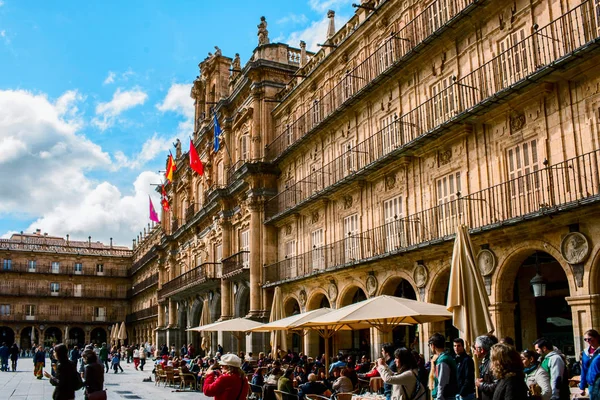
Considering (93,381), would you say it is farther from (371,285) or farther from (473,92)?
(371,285)

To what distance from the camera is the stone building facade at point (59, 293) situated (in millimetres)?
63781

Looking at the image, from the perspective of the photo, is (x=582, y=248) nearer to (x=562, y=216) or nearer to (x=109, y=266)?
(x=562, y=216)

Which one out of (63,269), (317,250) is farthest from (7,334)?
(317,250)

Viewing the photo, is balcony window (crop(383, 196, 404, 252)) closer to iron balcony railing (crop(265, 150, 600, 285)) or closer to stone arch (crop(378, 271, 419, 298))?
iron balcony railing (crop(265, 150, 600, 285))

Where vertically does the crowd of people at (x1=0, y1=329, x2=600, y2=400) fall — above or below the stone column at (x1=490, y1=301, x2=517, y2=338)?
below

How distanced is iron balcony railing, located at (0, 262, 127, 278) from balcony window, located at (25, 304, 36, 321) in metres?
3.36

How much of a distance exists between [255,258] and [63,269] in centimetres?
4595

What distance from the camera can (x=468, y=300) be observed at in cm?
939

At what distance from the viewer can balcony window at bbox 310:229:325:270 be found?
2334 cm

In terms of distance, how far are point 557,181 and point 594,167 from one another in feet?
2.88

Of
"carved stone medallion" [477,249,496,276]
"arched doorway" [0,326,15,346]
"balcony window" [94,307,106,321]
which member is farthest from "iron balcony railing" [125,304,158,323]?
"carved stone medallion" [477,249,496,276]

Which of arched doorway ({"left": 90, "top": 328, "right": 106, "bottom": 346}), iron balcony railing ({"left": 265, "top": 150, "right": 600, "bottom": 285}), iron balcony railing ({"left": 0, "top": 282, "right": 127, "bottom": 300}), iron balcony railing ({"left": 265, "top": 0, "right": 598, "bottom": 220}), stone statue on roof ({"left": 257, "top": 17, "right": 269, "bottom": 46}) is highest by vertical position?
stone statue on roof ({"left": 257, "top": 17, "right": 269, "bottom": 46})

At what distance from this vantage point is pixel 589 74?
1299cm

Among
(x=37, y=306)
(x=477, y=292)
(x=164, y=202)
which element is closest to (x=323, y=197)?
(x=477, y=292)
